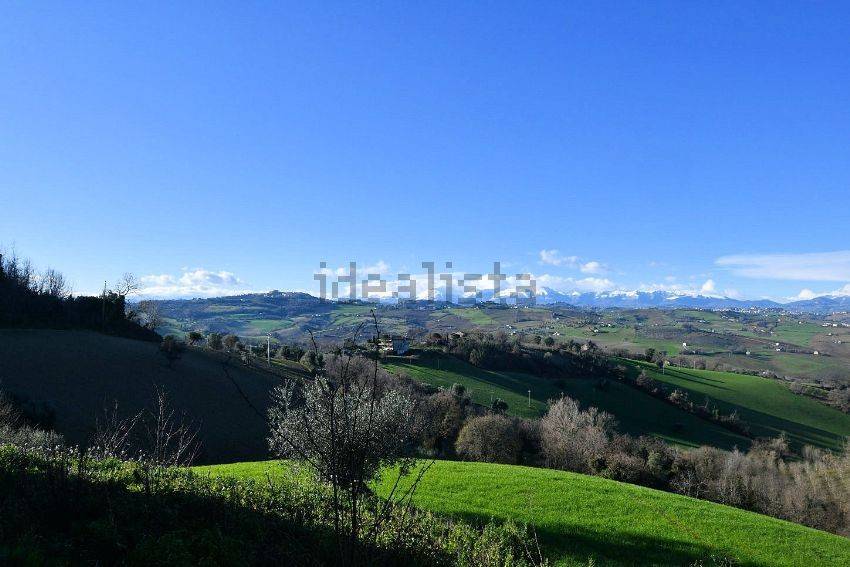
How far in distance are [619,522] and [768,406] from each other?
88.7 m

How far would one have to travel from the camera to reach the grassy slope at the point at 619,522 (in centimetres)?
1343

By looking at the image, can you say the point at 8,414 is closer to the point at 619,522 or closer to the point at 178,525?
the point at 178,525

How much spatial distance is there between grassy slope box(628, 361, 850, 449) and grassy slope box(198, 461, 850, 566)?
67.8 metres

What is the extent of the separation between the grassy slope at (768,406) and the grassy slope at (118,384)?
238ft

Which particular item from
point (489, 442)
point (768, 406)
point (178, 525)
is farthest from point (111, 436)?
point (768, 406)

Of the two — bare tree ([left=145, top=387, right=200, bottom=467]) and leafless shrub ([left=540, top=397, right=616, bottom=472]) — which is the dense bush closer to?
bare tree ([left=145, top=387, right=200, bottom=467])

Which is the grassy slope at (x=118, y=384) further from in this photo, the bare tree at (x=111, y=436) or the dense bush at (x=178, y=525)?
the dense bush at (x=178, y=525)

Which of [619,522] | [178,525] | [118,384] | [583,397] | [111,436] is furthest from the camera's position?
[583,397]

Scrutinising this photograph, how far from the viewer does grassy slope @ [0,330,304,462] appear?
38.0 meters

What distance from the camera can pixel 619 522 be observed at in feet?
50.9

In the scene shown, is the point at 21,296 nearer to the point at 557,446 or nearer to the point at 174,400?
the point at 174,400

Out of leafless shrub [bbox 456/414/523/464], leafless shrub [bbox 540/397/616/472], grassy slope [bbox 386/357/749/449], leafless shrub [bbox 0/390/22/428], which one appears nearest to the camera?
leafless shrub [bbox 0/390/22/428]

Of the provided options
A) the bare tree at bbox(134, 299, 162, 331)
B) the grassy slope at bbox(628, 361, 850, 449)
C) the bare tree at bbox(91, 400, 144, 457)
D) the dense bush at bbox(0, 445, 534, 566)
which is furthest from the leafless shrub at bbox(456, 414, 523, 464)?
the bare tree at bbox(134, 299, 162, 331)

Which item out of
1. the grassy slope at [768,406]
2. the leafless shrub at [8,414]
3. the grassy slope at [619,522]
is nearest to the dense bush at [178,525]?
the grassy slope at [619,522]
